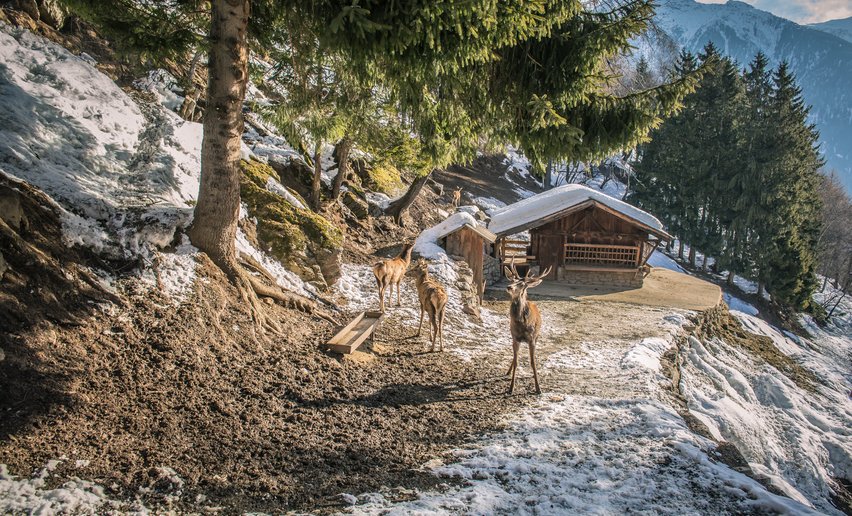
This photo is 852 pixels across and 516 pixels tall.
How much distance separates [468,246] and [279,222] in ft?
32.4

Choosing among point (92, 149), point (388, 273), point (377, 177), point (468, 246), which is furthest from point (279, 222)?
point (377, 177)

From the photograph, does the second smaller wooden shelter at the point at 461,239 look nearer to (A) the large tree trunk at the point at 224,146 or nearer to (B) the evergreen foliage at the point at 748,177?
(A) the large tree trunk at the point at 224,146

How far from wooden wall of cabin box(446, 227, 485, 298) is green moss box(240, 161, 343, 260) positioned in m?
7.82

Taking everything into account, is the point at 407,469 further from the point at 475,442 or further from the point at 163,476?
the point at 163,476

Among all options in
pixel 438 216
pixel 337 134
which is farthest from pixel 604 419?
pixel 438 216

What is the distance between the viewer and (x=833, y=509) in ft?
33.6

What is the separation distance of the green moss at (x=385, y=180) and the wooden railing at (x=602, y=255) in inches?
391

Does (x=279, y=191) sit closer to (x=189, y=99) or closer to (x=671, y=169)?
(x=189, y=99)

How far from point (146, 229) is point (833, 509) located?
47.4ft

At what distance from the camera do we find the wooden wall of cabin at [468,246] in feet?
60.3

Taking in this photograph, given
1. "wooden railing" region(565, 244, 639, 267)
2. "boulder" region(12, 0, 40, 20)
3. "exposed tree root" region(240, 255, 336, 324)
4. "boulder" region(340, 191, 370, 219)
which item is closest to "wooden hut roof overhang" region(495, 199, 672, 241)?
"wooden railing" region(565, 244, 639, 267)

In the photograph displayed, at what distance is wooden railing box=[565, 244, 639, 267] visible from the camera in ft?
76.3

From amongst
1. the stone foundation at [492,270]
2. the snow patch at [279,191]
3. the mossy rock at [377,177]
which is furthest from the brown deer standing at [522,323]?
the mossy rock at [377,177]

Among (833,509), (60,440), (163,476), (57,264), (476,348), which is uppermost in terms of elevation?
(57,264)
